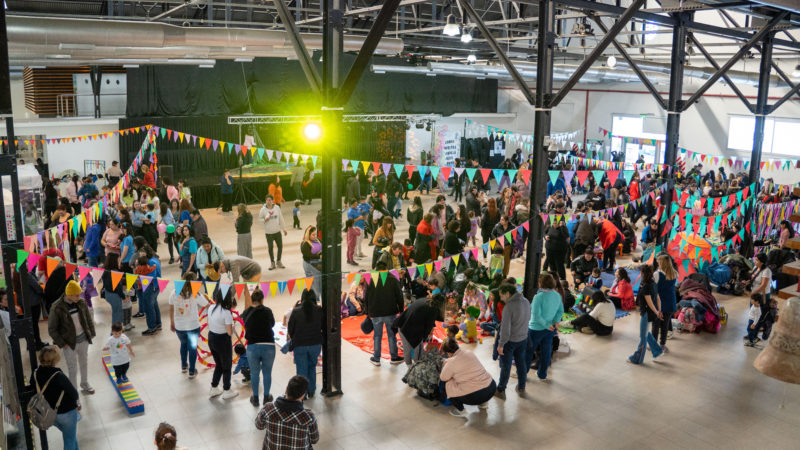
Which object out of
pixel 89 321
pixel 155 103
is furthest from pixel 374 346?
pixel 155 103

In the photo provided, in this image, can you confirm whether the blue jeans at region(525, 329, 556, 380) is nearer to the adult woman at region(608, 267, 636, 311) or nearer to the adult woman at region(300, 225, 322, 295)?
the adult woman at region(608, 267, 636, 311)

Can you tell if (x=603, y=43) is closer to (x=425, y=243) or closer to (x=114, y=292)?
(x=425, y=243)

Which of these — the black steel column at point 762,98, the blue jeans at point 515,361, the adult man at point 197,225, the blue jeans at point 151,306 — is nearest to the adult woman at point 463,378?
the blue jeans at point 515,361

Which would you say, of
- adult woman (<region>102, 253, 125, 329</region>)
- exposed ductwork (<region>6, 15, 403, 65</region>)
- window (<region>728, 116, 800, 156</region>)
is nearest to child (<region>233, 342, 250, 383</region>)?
adult woman (<region>102, 253, 125, 329</region>)

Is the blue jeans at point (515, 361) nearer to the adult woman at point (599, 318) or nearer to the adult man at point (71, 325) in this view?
the adult woman at point (599, 318)

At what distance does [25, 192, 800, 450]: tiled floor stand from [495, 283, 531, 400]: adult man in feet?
0.91

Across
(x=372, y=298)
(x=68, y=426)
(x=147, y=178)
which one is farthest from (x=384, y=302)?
(x=147, y=178)

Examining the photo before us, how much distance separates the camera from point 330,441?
5715 millimetres

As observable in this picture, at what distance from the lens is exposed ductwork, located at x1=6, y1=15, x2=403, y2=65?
7820 millimetres

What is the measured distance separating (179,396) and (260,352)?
1.04 m

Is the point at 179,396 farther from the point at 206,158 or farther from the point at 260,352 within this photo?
the point at 206,158

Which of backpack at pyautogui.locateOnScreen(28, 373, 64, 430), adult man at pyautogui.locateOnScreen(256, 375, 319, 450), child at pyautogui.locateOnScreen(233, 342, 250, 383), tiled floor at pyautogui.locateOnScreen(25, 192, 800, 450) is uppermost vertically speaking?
adult man at pyautogui.locateOnScreen(256, 375, 319, 450)

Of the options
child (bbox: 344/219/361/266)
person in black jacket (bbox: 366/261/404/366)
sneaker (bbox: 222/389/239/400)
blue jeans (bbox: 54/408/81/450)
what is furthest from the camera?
child (bbox: 344/219/361/266)

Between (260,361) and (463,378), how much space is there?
6.05ft
